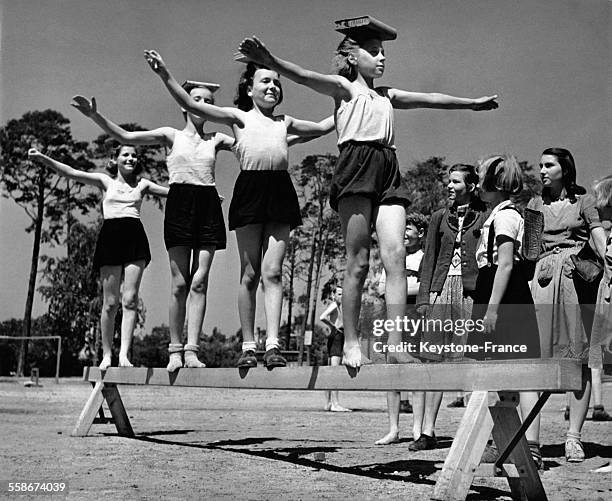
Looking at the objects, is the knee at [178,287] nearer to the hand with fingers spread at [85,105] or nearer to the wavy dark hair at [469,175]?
the hand with fingers spread at [85,105]

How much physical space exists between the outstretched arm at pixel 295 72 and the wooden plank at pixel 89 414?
3217 mm

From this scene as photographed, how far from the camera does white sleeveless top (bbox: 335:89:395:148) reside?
4.16 m

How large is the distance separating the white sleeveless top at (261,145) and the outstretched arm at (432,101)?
35.9 inches

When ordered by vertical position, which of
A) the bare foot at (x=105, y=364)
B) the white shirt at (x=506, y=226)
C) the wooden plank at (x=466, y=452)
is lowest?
the wooden plank at (x=466, y=452)

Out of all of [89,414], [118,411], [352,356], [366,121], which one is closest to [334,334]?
[118,411]

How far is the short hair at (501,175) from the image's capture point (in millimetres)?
4504

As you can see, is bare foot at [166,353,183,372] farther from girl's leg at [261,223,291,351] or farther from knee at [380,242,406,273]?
knee at [380,242,406,273]

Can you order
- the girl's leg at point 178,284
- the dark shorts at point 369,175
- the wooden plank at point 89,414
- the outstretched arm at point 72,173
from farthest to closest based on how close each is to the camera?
the wooden plank at point 89,414, the outstretched arm at point 72,173, the girl's leg at point 178,284, the dark shorts at point 369,175

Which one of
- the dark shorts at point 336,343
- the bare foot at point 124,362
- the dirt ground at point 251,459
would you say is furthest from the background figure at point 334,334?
the bare foot at point 124,362

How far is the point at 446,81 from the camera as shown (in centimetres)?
555

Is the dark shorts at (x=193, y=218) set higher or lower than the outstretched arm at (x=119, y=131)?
lower

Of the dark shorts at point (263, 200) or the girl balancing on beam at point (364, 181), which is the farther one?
the dark shorts at point (263, 200)

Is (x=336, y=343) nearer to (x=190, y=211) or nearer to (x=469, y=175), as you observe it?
(x=190, y=211)

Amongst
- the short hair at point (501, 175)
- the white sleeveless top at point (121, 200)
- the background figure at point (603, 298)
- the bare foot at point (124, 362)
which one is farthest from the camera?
the white sleeveless top at point (121, 200)
